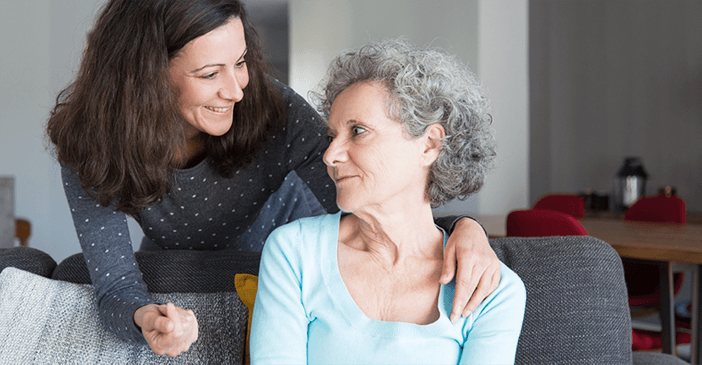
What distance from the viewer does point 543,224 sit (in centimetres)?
248

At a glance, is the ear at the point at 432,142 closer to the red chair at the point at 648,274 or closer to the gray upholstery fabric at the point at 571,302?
the gray upholstery fabric at the point at 571,302

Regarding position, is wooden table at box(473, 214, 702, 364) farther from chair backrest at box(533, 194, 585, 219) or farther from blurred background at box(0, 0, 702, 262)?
blurred background at box(0, 0, 702, 262)

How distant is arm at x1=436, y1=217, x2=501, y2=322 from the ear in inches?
6.9

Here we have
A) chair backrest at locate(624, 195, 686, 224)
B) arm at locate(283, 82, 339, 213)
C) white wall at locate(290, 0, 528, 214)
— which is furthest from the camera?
white wall at locate(290, 0, 528, 214)

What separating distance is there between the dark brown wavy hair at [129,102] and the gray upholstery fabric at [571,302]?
89cm

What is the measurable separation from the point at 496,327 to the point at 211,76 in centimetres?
82

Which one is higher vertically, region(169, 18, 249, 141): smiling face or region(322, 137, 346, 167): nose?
region(169, 18, 249, 141): smiling face

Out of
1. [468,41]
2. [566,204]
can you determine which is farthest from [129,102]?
[468,41]

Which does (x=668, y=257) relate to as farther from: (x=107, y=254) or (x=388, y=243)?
(x=107, y=254)

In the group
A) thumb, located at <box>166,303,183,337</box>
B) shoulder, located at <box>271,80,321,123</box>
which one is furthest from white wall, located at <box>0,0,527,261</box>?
thumb, located at <box>166,303,183,337</box>

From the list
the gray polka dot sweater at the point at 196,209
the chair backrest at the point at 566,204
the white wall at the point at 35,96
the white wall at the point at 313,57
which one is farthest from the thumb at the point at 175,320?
the white wall at the point at 35,96

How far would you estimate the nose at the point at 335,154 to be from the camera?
1.15 metres

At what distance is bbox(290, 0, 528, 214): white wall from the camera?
15.8 ft

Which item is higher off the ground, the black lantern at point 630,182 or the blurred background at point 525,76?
the blurred background at point 525,76
